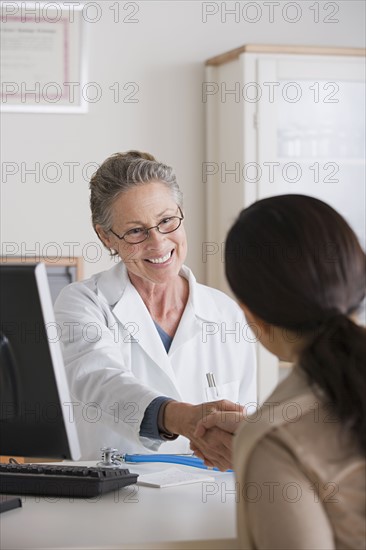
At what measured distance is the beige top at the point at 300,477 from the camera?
1008mm

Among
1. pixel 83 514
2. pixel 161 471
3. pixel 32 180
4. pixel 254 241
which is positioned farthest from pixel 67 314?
pixel 32 180

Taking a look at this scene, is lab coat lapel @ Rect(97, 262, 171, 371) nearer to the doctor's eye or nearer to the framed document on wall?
the doctor's eye

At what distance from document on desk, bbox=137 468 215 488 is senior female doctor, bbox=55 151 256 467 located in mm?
366

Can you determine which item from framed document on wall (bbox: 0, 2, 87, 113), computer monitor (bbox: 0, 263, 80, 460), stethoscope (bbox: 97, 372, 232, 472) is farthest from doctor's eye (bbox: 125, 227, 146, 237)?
framed document on wall (bbox: 0, 2, 87, 113)

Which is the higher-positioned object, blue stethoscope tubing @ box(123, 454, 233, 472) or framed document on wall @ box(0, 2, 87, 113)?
framed document on wall @ box(0, 2, 87, 113)

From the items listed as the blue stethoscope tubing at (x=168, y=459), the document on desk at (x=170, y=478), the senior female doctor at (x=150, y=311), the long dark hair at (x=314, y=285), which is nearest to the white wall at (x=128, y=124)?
the senior female doctor at (x=150, y=311)

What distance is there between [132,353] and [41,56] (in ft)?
5.58

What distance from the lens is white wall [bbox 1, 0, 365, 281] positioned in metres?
3.49

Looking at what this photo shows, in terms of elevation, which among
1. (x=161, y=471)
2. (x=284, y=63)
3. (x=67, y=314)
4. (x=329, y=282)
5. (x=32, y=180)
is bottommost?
(x=161, y=471)

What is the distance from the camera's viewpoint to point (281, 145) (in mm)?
3383

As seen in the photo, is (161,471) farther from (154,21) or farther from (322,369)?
(154,21)

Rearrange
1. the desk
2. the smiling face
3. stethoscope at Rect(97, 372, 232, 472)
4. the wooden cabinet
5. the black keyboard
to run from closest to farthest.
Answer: the desk
the black keyboard
stethoscope at Rect(97, 372, 232, 472)
the smiling face
the wooden cabinet

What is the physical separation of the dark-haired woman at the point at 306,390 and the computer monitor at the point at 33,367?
1.08ft

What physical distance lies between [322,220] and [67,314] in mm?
1111
